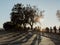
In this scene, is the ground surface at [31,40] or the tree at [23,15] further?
the tree at [23,15]

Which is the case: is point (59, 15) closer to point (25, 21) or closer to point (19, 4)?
point (25, 21)

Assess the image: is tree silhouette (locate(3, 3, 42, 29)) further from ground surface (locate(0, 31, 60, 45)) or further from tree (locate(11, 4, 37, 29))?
ground surface (locate(0, 31, 60, 45))

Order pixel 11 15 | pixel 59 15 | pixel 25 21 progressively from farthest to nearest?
pixel 11 15 < pixel 25 21 < pixel 59 15

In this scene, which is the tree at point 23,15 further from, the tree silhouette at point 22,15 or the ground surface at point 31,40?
the ground surface at point 31,40

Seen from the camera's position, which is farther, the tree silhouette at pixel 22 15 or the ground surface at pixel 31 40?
the tree silhouette at pixel 22 15

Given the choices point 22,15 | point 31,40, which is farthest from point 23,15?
point 31,40

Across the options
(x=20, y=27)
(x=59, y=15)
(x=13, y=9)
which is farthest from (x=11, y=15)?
(x=59, y=15)

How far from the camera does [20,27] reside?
10175cm

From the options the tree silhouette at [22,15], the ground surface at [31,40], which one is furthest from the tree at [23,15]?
the ground surface at [31,40]

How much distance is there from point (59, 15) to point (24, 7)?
51679mm

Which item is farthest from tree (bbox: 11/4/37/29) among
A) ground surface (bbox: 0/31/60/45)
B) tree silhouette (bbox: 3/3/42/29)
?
ground surface (bbox: 0/31/60/45)

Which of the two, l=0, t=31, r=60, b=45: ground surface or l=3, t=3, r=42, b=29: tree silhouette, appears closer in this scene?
l=0, t=31, r=60, b=45: ground surface

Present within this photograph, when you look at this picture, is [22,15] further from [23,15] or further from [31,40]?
[31,40]

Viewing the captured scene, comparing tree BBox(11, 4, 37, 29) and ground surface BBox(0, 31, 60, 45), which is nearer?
ground surface BBox(0, 31, 60, 45)
